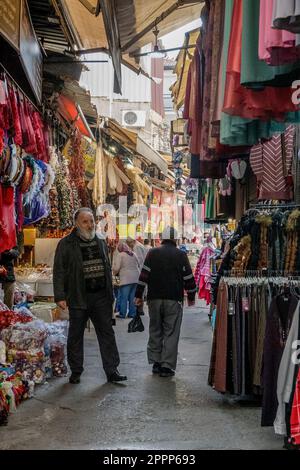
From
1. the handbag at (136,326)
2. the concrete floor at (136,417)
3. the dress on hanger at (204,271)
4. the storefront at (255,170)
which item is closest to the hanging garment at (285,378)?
the storefront at (255,170)

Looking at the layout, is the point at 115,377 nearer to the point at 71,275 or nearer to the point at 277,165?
the point at 71,275

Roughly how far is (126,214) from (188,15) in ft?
25.1

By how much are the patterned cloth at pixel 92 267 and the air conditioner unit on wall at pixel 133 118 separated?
19.9 meters

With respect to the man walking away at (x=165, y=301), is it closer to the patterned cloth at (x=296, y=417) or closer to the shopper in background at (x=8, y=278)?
the shopper in background at (x=8, y=278)

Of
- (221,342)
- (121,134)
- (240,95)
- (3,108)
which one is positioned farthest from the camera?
(121,134)

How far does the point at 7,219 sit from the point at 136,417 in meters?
2.35

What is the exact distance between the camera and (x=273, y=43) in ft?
10.3

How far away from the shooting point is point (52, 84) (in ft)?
28.7

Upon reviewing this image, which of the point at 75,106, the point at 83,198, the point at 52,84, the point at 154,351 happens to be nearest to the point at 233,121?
the point at 154,351

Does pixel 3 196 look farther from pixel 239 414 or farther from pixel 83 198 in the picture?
pixel 83 198

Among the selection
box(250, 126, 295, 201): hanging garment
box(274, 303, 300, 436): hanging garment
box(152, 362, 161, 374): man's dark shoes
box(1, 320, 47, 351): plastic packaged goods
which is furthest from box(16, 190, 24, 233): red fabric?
box(274, 303, 300, 436): hanging garment

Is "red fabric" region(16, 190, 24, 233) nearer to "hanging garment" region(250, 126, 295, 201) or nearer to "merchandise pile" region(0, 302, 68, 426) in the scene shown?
"merchandise pile" region(0, 302, 68, 426)

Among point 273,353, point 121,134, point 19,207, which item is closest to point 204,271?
point 121,134

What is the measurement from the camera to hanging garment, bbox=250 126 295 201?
6.47 m
